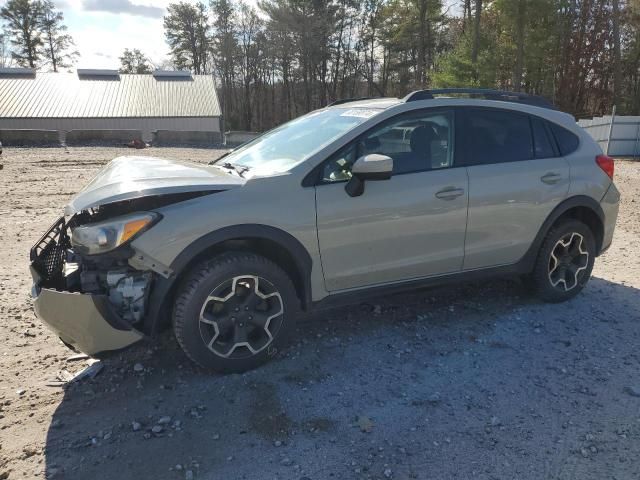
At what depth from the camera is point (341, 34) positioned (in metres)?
49.3

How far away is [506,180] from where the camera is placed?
13.6 feet

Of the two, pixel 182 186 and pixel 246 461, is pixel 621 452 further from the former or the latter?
pixel 182 186

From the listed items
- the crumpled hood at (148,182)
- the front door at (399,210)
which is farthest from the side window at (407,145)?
the crumpled hood at (148,182)

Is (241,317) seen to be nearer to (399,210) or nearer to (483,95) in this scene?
(399,210)

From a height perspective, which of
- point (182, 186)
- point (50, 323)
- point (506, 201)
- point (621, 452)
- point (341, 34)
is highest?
point (341, 34)

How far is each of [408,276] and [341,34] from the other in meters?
49.6

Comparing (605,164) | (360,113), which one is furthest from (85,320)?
(605,164)

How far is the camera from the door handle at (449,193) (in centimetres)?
384

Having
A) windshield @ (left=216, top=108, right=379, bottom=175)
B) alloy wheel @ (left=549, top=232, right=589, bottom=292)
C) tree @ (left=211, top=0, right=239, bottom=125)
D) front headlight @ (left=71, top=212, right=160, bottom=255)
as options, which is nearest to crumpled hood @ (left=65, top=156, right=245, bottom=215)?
front headlight @ (left=71, top=212, right=160, bottom=255)

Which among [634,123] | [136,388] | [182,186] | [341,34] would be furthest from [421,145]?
[341,34]

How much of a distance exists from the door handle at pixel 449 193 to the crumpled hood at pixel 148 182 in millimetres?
1471

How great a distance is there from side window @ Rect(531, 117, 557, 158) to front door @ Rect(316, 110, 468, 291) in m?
0.87

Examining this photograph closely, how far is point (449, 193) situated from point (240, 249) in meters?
1.62

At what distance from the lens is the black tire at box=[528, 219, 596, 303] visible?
4.49m
